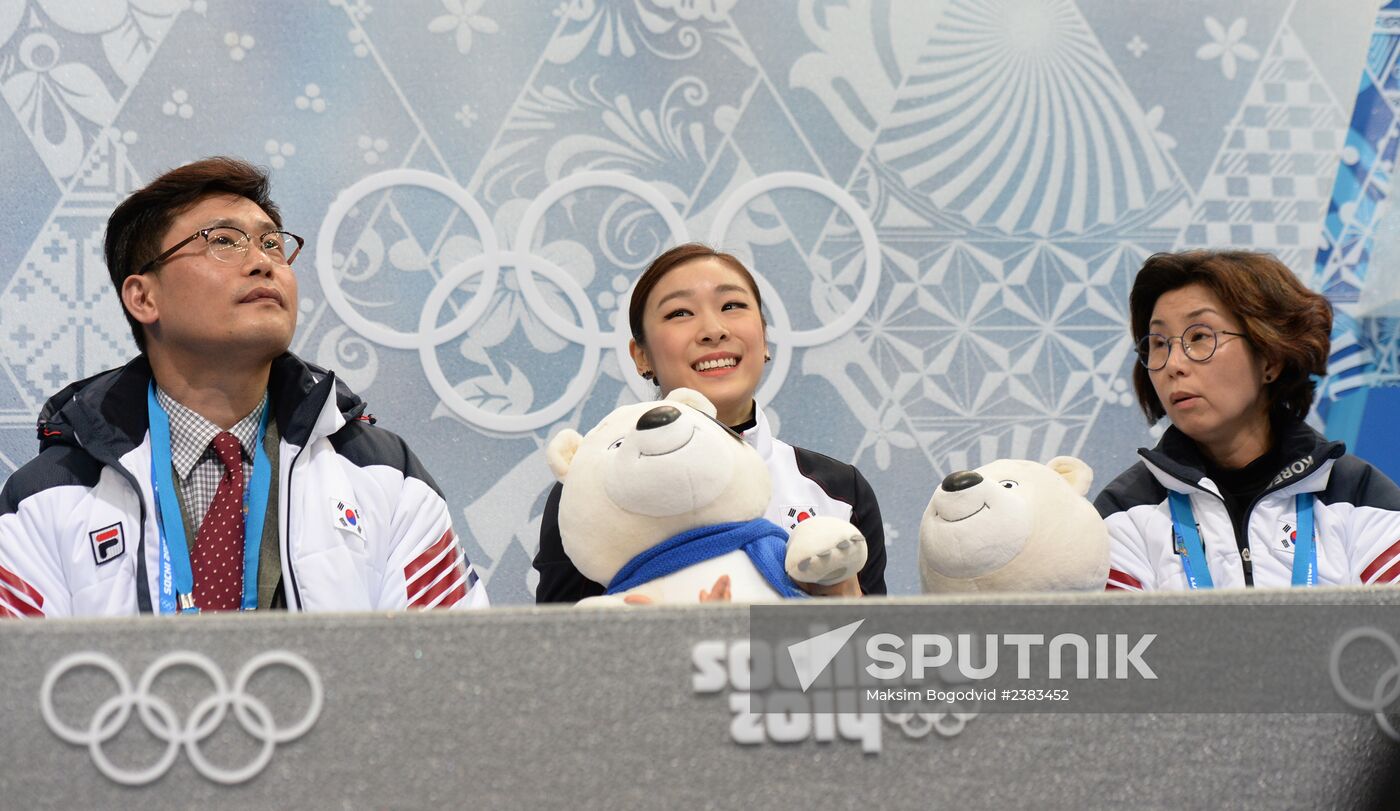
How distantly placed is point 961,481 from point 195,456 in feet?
3.73

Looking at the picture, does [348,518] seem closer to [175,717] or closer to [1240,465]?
[175,717]

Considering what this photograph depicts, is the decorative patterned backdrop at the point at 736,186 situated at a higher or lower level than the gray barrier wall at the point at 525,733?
higher

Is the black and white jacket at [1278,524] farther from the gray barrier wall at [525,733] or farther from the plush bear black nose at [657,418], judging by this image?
the gray barrier wall at [525,733]

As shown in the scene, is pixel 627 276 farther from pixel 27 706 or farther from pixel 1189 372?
pixel 27 706

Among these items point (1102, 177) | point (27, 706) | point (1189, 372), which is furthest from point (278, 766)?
point (1102, 177)

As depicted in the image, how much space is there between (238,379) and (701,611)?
1.32 metres

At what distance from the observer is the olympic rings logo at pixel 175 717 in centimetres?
83

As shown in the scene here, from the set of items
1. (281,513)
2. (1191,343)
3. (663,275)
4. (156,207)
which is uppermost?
(156,207)

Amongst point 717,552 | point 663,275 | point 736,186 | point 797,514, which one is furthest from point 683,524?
point 736,186

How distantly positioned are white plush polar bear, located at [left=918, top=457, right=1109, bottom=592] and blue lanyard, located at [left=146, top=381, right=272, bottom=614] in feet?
3.13

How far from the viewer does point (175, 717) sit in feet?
2.73

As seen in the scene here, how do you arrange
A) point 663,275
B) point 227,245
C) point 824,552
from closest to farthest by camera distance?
point 824,552
point 227,245
point 663,275

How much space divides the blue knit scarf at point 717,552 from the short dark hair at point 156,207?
3.45 feet

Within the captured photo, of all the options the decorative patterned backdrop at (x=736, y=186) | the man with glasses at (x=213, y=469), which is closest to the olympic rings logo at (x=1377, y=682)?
the man with glasses at (x=213, y=469)
